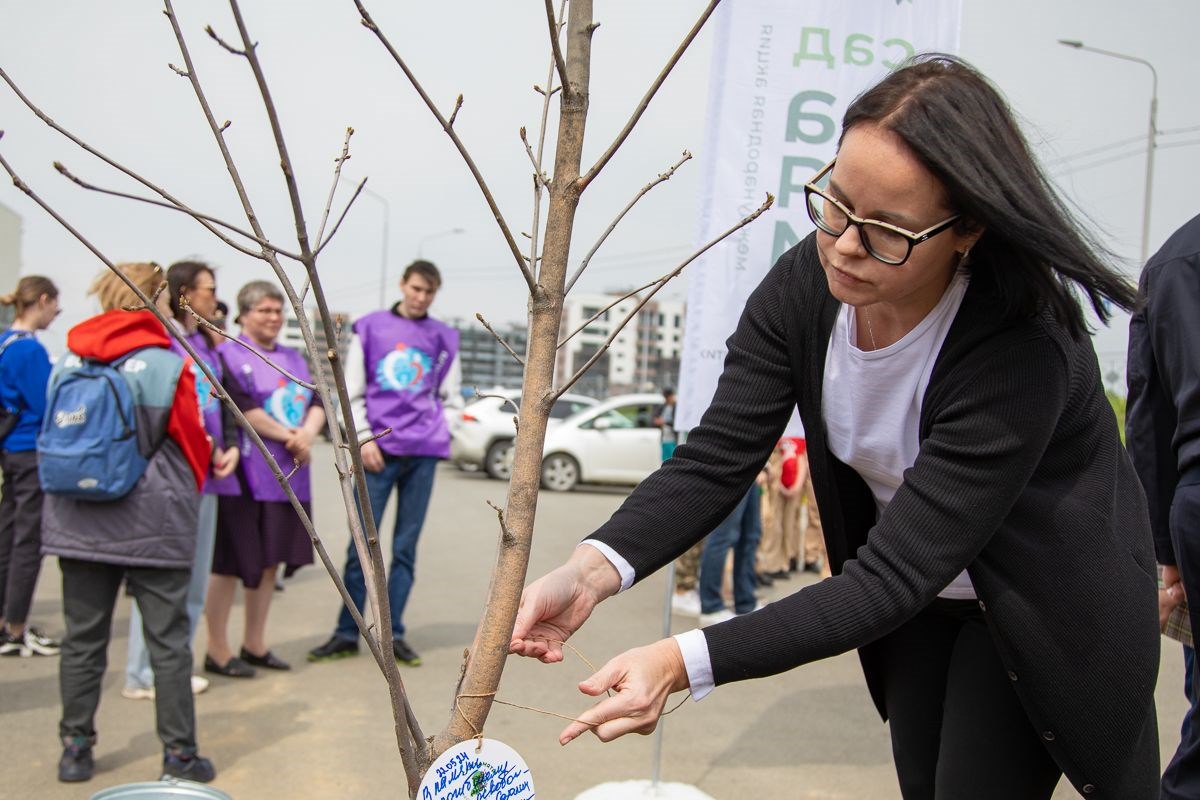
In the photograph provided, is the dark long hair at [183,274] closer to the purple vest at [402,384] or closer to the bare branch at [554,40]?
the purple vest at [402,384]

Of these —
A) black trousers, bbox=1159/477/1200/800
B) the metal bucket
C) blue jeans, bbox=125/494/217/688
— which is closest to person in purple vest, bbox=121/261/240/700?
blue jeans, bbox=125/494/217/688

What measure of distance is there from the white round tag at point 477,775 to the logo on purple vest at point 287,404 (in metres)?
3.85

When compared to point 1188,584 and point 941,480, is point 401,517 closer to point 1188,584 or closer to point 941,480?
point 1188,584

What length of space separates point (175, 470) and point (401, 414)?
5.57 ft

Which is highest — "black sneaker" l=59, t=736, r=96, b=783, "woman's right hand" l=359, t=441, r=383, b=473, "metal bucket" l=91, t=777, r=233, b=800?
"metal bucket" l=91, t=777, r=233, b=800

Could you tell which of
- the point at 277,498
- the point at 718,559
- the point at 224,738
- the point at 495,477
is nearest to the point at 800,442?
the point at 718,559

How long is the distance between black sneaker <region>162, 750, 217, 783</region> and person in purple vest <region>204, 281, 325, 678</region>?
1349 mm

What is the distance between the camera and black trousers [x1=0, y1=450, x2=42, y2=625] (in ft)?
16.5

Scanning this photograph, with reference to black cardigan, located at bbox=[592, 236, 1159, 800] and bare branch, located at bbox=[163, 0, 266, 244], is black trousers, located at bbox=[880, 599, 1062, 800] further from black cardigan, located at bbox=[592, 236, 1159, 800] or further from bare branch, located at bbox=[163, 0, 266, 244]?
bare branch, located at bbox=[163, 0, 266, 244]

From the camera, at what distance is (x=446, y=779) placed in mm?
1422

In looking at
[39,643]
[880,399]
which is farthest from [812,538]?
[880,399]

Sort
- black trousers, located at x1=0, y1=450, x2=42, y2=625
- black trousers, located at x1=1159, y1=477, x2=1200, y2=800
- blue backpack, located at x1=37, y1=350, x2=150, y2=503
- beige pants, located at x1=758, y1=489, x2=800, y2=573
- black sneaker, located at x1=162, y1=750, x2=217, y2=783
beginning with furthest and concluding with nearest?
beige pants, located at x1=758, y1=489, x2=800, y2=573 < black trousers, located at x1=0, y1=450, x2=42, y2=625 < black sneaker, located at x1=162, y1=750, x2=217, y2=783 < blue backpack, located at x1=37, y1=350, x2=150, y2=503 < black trousers, located at x1=1159, y1=477, x2=1200, y2=800

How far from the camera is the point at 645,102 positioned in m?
1.46

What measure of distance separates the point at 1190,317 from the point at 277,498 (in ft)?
13.1
